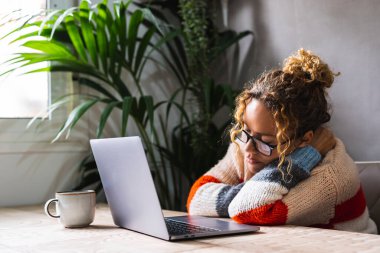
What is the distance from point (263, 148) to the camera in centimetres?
146

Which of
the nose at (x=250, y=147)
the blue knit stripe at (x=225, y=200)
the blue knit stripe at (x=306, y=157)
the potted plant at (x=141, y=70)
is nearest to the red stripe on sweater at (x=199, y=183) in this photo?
the blue knit stripe at (x=225, y=200)

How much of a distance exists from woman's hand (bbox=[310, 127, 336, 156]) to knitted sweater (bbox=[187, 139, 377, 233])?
0.08 ft

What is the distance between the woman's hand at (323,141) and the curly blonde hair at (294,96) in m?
0.04

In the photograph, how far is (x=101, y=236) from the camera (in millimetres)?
1203

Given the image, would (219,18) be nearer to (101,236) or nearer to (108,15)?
(108,15)

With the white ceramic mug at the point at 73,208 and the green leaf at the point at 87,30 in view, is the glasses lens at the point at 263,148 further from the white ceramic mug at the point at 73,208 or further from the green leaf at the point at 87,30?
the green leaf at the point at 87,30

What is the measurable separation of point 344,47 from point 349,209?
0.85 m

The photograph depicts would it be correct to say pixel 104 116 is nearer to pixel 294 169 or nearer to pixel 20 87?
pixel 20 87

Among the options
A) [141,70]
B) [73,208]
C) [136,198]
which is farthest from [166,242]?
[141,70]

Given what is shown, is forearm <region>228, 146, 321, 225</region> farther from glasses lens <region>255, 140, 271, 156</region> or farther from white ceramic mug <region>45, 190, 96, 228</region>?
white ceramic mug <region>45, 190, 96, 228</region>

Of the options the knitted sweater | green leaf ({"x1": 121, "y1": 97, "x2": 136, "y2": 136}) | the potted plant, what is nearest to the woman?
the knitted sweater

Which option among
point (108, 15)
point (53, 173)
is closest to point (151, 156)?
point (53, 173)

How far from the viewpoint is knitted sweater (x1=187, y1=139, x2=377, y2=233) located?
134 centimetres

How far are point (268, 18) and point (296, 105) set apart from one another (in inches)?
41.5
